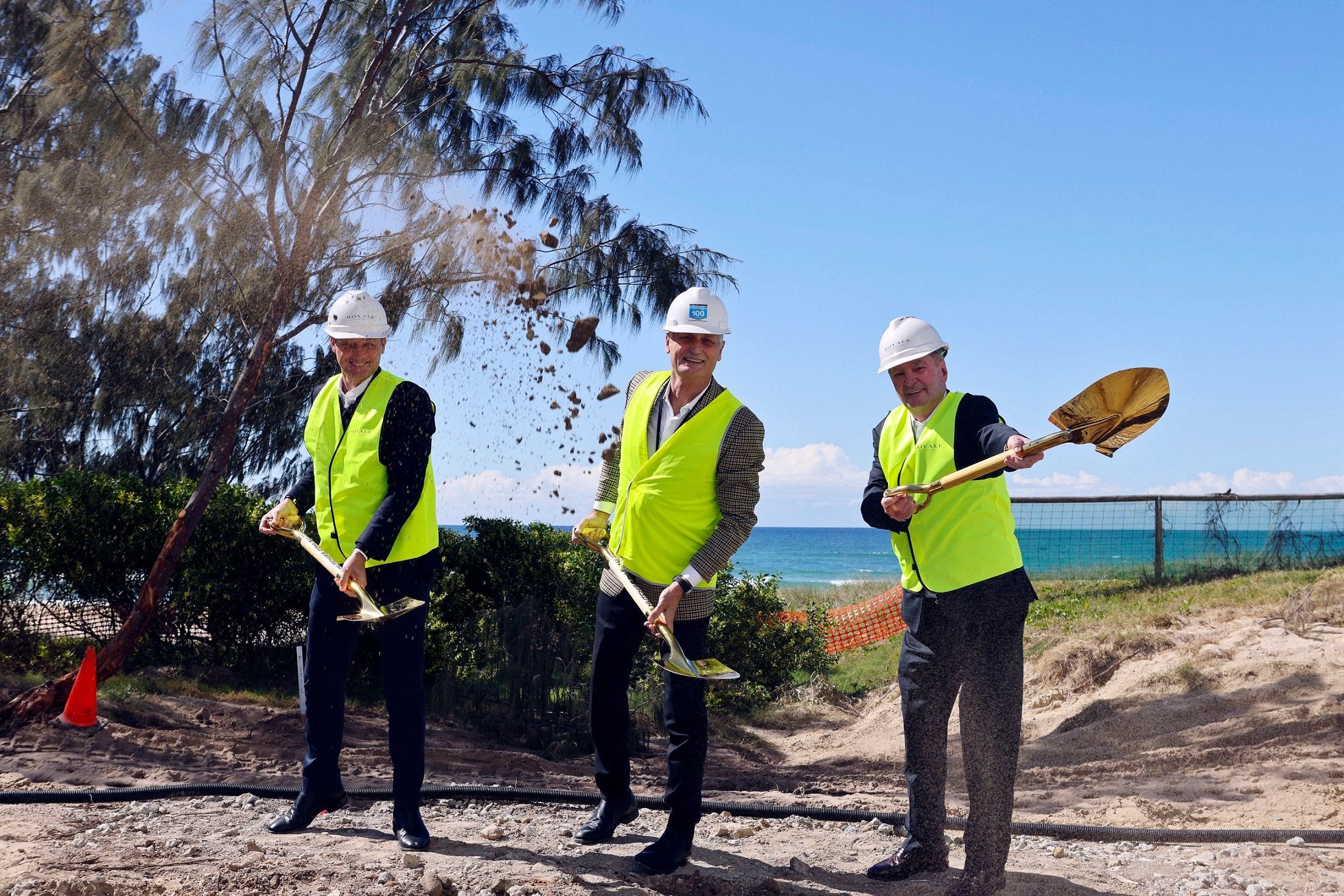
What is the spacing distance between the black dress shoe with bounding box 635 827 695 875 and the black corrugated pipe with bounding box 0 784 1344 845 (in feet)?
3.03

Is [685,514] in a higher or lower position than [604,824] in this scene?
higher

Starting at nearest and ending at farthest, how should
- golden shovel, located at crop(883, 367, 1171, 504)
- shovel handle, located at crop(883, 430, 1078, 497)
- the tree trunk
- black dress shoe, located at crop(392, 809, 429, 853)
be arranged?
shovel handle, located at crop(883, 430, 1078, 497)
golden shovel, located at crop(883, 367, 1171, 504)
black dress shoe, located at crop(392, 809, 429, 853)
the tree trunk

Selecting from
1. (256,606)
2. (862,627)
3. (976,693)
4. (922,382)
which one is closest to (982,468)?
(922,382)

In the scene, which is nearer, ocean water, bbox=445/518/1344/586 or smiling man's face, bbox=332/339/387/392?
smiling man's face, bbox=332/339/387/392

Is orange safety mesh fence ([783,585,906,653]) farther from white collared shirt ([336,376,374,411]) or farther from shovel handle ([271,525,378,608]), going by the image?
white collared shirt ([336,376,374,411])

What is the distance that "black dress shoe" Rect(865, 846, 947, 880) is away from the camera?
3354 mm

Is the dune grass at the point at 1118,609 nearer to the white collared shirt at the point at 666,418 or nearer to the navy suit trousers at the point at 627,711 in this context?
the navy suit trousers at the point at 627,711

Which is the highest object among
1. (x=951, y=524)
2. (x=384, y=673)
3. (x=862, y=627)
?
(x=951, y=524)

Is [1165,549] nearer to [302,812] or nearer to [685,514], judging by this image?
[685,514]

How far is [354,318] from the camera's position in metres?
3.58

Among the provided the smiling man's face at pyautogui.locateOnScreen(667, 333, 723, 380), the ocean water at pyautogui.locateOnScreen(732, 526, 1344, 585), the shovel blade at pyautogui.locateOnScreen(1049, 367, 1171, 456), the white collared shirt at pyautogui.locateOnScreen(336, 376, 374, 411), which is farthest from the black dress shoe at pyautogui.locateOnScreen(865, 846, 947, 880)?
the ocean water at pyautogui.locateOnScreen(732, 526, 1344, 585)

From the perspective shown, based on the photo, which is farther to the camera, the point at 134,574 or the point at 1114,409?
the point at 134,574

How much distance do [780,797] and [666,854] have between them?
2.08 metres

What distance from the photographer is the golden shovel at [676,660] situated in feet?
10.3
